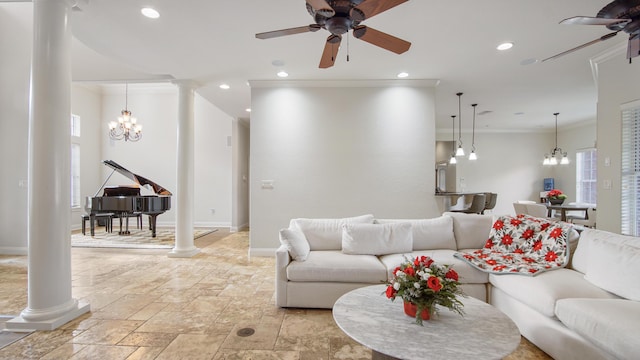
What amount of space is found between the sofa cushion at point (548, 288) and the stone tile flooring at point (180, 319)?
350 millimetres

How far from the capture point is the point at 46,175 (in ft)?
7.86

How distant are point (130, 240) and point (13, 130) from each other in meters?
2.65

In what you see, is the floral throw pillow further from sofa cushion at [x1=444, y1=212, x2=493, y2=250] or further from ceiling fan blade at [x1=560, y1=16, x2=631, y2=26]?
ceiling fan blade at [x1=560, y1=16, x2=631, y2=26]

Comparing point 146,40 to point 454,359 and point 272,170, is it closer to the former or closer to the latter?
point 272,170

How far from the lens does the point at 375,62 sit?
3932mm

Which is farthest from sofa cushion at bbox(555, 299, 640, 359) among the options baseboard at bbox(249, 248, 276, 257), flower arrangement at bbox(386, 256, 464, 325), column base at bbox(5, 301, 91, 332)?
column base at bbox(5, 301, 91, 332)

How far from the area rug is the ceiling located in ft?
9.72

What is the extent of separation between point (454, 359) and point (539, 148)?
9688 millimetres

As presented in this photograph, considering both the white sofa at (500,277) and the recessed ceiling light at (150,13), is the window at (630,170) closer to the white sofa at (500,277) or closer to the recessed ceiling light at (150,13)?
the white sofa at (500,277)

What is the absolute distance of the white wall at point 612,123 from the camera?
11.6 ft

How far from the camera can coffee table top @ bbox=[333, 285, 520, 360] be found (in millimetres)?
1389

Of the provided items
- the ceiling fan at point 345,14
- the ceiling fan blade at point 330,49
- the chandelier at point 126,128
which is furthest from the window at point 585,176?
the chandelier at point 126,128

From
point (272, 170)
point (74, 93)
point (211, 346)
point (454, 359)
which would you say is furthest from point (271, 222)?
point (74, 93)

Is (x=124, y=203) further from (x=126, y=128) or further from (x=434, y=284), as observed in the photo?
(x=434, y=284)
